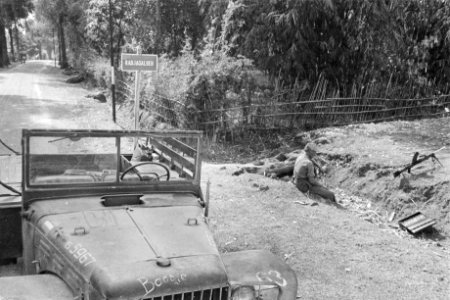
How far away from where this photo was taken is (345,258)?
6344 mm

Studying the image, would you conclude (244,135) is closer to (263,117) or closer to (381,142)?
(263,117)

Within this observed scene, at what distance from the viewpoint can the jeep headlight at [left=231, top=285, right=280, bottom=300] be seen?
3.47 m

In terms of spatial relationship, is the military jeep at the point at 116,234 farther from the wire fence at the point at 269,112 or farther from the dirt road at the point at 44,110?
the wire fence at the point at 269,112

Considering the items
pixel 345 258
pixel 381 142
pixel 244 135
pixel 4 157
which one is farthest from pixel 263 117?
pixel 4 157

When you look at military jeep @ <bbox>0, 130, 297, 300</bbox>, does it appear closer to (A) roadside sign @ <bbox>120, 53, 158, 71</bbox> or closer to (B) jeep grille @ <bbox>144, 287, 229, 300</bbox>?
(B) jeep grille @ <bbox>144, 287, 229, 300</bbox>

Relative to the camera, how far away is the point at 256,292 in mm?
3643

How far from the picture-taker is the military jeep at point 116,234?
9.89 ft

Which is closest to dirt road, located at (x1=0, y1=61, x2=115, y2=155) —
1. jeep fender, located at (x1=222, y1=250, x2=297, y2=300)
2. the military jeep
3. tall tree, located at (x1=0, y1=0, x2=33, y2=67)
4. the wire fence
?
the wire fence

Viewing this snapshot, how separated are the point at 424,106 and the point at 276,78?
5.68m

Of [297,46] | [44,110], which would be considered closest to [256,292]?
[297,46]

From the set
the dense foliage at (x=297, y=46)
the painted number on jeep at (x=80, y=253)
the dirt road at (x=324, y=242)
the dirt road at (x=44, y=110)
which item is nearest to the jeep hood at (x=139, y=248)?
the painted number on jeep at (x=80, y=253)

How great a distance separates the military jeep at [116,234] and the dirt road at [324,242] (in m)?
1.02

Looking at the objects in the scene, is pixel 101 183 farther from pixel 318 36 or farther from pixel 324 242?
pixel 318 36

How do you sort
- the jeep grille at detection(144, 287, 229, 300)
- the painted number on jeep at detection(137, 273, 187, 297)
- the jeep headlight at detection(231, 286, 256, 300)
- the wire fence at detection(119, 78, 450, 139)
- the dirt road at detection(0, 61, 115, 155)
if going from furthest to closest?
the dirt road at detection(0, 61, 115, 155)
the wire fence at detection(119, 78, 450, 139)
the jeep headlight at detection(231, 286, 256, 300)
the jeep grille at detection(144, 287, 229, 300)
the painted number on jeep at detection(137, 273, 187, 297)
